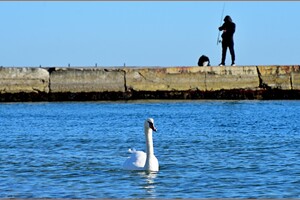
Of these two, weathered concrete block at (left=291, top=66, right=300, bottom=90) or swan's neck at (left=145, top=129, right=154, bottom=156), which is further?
weathered concrete block at (left=291, top=66, right=300, bottom=90)

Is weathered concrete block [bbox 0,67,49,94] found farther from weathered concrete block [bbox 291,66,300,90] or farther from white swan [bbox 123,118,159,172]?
white swan [bbox 123,118,159,172]

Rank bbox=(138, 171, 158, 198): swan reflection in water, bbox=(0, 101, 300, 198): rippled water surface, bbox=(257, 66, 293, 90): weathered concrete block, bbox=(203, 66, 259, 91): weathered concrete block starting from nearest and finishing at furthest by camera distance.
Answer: bbox=(138, 171, 158, 198): swan reflection in water, bbox=(0, 101, 300, 198): rippled water surface, bbox=(203, 66, 259, 91): weathered concrete block, bbox=(257, 66, 293, 90): weathered concrete block

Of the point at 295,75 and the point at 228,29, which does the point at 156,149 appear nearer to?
the point at 228,29

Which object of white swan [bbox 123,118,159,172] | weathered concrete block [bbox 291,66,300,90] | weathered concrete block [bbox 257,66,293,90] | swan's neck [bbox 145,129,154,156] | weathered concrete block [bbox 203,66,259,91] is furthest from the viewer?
weathered concrete block [bbox 291,66,300,90]

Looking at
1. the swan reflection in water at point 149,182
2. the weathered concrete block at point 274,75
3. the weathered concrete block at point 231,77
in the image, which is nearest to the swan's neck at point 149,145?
the swan reflection in water at point 149,182

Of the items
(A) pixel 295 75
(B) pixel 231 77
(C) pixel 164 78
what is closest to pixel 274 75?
(A) pixel 295 75

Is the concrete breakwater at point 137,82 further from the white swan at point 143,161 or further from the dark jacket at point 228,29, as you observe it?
the white swan at point 143,161

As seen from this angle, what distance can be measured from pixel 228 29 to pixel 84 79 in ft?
13.5

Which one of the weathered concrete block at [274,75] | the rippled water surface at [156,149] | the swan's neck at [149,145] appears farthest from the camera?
the weathered concrete block at [274,75]

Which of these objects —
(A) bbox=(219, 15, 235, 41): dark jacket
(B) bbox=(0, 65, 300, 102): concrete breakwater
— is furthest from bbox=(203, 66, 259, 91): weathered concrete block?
(A) bbox=(219, 15, 235, 41): dark jacket

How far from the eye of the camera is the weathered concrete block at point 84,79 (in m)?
29.7

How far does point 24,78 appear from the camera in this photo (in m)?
29.7

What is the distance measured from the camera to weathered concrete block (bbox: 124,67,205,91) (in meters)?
29.6

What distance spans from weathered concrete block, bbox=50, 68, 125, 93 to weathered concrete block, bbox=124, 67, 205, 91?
0.32 m
